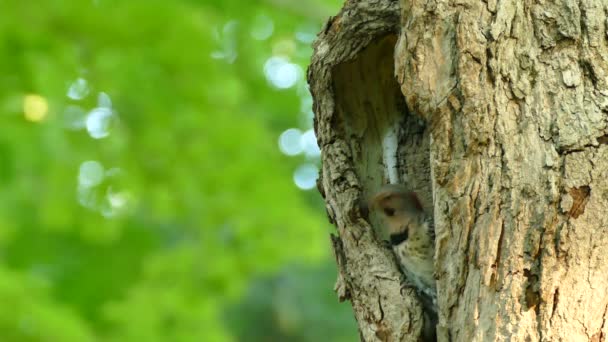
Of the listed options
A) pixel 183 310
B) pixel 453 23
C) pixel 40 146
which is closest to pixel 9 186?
pixel 40 146

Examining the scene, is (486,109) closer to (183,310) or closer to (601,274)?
(601,274)

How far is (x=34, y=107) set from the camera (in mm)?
7074

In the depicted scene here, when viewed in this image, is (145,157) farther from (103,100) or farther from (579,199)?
(579,199)

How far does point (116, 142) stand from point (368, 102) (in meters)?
4.29

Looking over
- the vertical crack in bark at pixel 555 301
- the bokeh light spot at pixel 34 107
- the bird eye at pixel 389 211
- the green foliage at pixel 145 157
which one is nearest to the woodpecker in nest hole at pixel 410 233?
the bird eye at pixel 389 211

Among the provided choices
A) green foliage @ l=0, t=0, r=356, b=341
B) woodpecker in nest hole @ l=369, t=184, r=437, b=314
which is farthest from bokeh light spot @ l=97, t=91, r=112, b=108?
woodpecker in nest hole @ l=369, t=184, r=437, b=314

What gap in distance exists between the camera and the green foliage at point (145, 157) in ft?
22.9

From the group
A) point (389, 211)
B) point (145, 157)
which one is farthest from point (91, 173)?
point (389, 211)

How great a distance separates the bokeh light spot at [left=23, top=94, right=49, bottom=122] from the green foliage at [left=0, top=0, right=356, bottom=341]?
0.04ft

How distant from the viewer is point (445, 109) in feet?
8.66

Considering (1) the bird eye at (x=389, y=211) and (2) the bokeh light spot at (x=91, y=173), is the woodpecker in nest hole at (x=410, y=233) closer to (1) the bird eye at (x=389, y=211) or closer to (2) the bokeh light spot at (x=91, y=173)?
(1) the bird eye at (x=389, y=211)

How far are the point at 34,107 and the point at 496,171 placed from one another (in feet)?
17.3

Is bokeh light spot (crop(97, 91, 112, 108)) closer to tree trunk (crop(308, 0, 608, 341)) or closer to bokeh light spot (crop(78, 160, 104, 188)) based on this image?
bokeh light spot (crop(78, 160, 104, 188))

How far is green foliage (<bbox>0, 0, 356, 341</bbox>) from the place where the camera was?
22.9 feet
